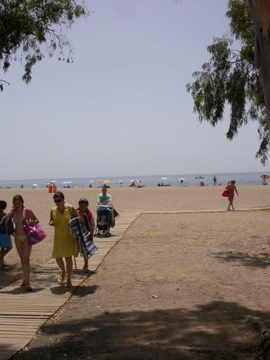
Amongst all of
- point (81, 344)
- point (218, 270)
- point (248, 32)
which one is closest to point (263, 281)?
point (218, 270)

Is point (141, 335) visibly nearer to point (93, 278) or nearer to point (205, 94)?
point (93, 278)

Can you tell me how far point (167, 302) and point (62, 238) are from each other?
1.95 m

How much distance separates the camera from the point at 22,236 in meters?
6.61

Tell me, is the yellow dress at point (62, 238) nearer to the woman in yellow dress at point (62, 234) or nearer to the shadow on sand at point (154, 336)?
the woman in yellow dress at point (62, 234)

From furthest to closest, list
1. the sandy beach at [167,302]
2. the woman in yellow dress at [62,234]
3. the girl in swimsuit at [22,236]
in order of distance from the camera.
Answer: the woman in yellow dress at [62,234]
the girl in swimsuit at [22,236]
the sandy beach at [167,302]

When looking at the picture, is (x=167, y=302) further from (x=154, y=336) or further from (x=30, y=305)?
A: (x=30, y=305)

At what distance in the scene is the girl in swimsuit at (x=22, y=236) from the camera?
21.4ft

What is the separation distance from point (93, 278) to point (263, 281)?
2.89m

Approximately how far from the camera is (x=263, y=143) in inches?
576

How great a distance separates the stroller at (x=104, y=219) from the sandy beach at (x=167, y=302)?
2.46 feet

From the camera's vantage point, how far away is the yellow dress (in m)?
6.77

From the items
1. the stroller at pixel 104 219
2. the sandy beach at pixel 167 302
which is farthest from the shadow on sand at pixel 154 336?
the stroller at pixel 104 219

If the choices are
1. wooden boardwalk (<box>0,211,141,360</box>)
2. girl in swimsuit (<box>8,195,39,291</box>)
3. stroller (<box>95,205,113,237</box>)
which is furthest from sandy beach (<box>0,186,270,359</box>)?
girl in swimsuit (<box>8,195,39,291</box>)

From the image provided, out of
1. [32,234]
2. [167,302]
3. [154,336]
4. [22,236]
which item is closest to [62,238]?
[32,234]
